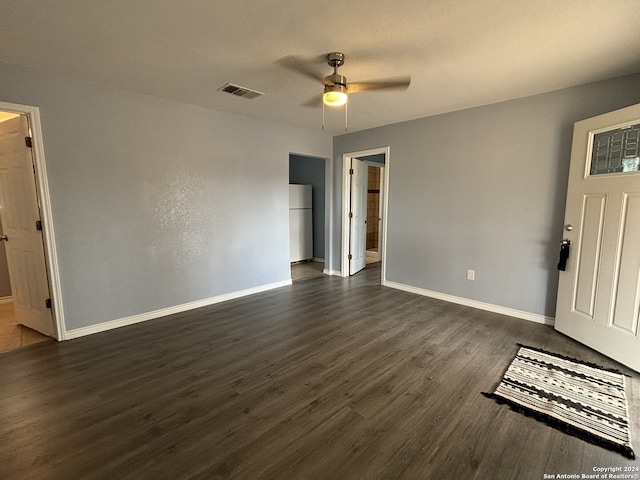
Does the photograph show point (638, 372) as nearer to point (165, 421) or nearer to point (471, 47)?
point (471, 47)

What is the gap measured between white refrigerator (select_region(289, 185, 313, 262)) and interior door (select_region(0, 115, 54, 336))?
387 centimetres

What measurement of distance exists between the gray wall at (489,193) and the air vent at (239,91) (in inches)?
83.0

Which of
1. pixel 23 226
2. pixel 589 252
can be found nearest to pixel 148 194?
pixel 23 226

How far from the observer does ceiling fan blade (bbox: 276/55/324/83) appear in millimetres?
2354

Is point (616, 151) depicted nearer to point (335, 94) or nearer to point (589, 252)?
point (589, 252)

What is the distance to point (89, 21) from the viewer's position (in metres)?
1.87

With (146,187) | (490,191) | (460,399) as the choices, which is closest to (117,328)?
(146,187)

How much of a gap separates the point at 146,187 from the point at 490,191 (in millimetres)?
3867

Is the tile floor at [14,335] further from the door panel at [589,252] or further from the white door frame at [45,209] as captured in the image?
the door panel at [589,252]

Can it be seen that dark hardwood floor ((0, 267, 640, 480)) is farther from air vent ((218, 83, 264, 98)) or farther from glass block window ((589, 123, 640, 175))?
air vent ((218, 83, 264, 98))

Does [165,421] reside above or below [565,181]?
below

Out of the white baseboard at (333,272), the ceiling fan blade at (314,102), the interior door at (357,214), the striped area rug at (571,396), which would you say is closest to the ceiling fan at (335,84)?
the ceiling fan blade at (314,102)

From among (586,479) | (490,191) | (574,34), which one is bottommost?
(586,479)

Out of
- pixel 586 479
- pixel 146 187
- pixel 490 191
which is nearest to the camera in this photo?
pixel 586 479
